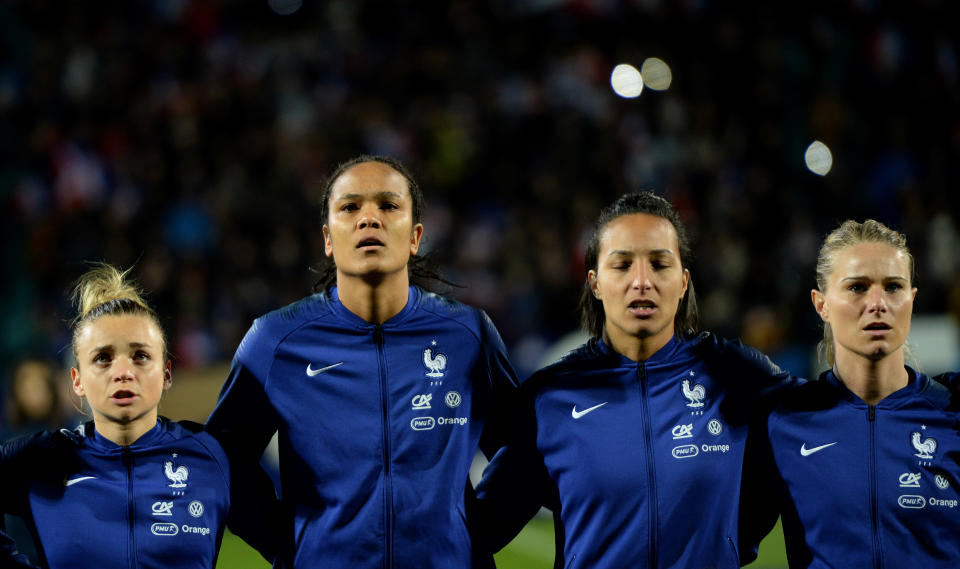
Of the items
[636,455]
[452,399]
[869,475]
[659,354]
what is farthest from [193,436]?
[869,475]

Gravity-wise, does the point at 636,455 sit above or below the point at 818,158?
below

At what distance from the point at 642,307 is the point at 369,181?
108 centimetres

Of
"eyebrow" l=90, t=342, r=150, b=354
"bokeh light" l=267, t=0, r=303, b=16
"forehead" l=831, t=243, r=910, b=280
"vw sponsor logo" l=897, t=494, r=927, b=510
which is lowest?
"vw sponsor logo" l=897, t=494, r=927, b=510

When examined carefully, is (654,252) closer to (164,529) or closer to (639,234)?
(639,234)

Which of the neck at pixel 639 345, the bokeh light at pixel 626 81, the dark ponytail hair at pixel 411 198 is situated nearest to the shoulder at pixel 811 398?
the neck at pixel 639 345

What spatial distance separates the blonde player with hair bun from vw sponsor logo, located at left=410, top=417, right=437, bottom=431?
0.72 m

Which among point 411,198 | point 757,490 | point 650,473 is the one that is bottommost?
point 757,490

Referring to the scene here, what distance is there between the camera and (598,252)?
391cm

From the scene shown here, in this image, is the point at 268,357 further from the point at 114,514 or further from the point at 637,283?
the point at 637,283

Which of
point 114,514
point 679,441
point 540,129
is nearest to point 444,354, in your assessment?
point 679,441

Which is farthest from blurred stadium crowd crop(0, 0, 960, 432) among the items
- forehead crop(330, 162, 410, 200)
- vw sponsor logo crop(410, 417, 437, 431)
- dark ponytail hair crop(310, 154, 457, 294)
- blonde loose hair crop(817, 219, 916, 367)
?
vw sponsor logo crop(410, 417, 437, 431)

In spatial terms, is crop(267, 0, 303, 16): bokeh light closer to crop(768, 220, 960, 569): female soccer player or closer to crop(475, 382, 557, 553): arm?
crop(475, 382, 557, 553): arm

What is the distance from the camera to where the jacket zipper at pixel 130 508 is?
3637mm

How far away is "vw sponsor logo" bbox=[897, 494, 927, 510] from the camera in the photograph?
140 inches
